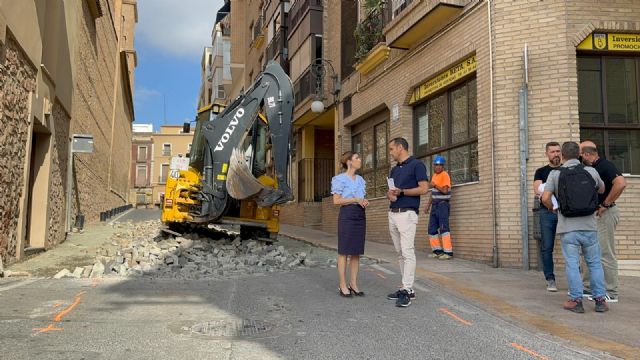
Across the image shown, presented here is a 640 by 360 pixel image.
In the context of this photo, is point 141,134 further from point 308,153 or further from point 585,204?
point 585,204

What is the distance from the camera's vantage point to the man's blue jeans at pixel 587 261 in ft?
17.2

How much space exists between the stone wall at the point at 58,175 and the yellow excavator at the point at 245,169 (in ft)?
7.67

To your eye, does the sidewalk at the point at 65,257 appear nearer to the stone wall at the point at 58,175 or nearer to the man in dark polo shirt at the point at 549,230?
the stone wall at the point at 58,175

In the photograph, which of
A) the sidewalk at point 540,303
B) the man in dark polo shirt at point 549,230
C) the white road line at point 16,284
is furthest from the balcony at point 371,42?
the white road line at point 16,284

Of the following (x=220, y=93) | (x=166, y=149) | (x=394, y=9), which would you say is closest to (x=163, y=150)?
(x=166, y=149)

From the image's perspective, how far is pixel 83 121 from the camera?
17.5 metres

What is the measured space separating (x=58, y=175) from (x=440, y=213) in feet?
27.8

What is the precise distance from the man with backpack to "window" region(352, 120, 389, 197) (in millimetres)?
7979

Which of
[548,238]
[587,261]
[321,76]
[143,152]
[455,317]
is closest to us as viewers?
[455,317]

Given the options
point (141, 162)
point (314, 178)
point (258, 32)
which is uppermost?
point (258, 32)

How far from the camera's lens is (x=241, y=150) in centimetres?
1020

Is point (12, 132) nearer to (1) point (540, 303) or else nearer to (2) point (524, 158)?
(1) point (540, 303)

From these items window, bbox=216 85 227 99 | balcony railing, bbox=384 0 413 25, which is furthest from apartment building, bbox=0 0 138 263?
window, bbox=216 85 227 99

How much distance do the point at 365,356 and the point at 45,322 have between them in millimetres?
2859
